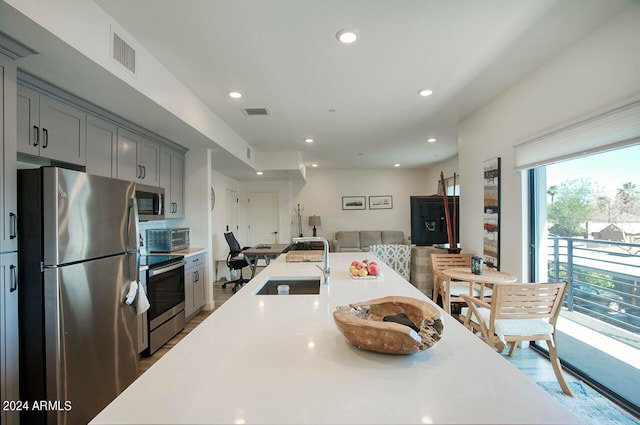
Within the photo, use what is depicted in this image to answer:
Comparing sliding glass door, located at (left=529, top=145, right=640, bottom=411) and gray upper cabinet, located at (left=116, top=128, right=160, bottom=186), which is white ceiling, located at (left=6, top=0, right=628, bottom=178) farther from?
sliding glass door, located at (left=529, top=145, right=640, bottom=411)

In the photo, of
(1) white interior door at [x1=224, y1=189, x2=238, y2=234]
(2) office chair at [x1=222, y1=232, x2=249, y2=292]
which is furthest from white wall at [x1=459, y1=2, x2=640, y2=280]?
(1) white interior door at [x1=224, y1=189, x2=238, y2=234]

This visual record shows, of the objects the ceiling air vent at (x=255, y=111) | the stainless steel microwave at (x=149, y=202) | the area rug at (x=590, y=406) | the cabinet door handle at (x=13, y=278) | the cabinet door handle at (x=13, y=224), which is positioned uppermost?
the ceiling air vent at (x=255, y=111)

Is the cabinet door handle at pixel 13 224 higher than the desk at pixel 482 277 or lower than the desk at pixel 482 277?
higher

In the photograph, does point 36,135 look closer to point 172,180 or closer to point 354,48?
point 172,180

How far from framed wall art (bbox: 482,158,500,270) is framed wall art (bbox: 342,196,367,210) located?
459 centimetres

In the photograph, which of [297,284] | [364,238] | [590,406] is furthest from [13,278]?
[364,238]

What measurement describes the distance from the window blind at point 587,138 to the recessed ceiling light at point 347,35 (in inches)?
65.8

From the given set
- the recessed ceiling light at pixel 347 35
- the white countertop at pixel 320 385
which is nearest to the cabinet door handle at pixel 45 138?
the white countertop at pixel 320 385

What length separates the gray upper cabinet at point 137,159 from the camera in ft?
8.86

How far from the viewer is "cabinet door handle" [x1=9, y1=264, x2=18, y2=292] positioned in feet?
4.78

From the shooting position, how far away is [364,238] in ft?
24.4

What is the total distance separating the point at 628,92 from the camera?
171cm

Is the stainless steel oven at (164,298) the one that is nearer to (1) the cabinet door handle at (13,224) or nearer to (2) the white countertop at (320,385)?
(1) the cabinet door handle at (13,224)

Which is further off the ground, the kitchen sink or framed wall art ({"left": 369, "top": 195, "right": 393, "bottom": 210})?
framed wall art ({"left": 369, "top": 195, "right": 393, "bottom": 210})
